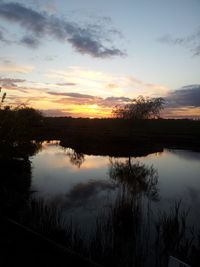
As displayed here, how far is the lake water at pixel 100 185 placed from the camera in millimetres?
→ 10891

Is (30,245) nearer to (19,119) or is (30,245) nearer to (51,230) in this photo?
(51,230)

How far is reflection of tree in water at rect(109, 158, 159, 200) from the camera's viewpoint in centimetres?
1320

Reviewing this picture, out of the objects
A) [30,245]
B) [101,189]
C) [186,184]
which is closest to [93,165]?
[101,189]

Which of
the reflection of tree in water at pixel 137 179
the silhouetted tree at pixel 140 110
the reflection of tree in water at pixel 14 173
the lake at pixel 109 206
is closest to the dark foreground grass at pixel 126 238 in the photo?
the lake at pixel 109 206

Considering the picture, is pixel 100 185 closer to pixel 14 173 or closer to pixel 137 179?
pixel 137 179

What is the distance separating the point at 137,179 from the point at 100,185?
317cm

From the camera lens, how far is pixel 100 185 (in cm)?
1507

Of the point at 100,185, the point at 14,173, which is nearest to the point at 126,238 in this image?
the point at 100,185

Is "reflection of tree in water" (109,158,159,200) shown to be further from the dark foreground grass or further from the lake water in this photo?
the dark foreground grass

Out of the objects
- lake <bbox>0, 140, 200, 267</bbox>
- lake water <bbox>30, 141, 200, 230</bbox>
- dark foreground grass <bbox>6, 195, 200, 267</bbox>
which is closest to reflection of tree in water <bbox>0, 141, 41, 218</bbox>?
lake <bbox>0, 140, 200, 267</bbox>

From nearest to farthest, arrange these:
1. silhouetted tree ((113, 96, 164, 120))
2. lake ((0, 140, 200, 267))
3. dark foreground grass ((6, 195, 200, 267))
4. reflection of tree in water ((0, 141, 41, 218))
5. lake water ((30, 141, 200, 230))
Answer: dark foreground grass ((6, 195, 200, 267)) → lake ((0, 140, 200, 267)) → reflection of tree in water ((0, 141, 41, 218)) → lake water ((30, 141, 200, 230)) → silhouetted tree ((113, 96, 164, 120))

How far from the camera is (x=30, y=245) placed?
235 inches

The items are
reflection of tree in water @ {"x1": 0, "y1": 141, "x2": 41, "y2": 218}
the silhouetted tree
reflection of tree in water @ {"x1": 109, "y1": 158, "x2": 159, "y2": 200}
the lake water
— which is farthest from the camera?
the silhouetted tree

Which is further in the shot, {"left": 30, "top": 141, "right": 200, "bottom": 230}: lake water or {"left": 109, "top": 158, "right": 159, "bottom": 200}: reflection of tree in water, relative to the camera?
{"left": 109, "top": 158, "right": 159, "bottom": 200}: reflection of tree in water
